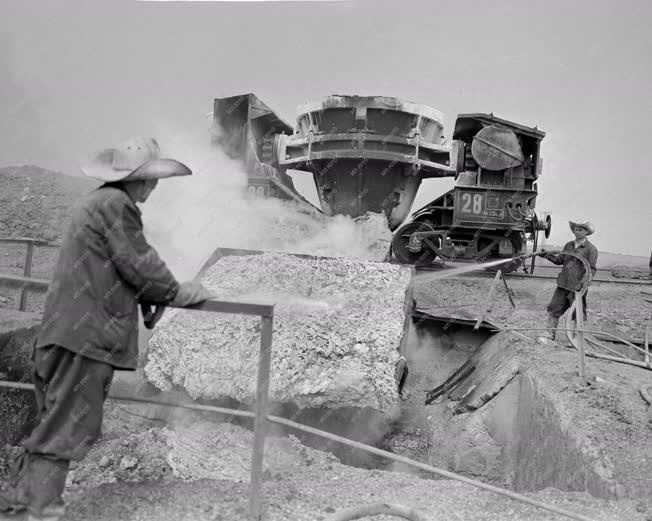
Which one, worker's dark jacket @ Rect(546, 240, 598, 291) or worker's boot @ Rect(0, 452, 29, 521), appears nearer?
worker's boot @ Rect(0, 452, 29, 521)

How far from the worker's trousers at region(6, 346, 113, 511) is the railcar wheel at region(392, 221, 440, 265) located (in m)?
8.43

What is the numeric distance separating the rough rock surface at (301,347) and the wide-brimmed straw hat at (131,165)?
178cm

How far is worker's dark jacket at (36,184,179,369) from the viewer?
Result: 6.26ft

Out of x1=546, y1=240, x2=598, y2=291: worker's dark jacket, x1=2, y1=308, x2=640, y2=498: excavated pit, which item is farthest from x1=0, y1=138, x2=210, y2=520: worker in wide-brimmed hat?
x1=546, y1=240, x2=598, y2=291: worker's dark jacket

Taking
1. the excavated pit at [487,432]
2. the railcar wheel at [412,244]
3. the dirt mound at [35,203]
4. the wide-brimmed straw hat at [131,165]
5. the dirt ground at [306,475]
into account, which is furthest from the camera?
the dirt mound at [35,203]

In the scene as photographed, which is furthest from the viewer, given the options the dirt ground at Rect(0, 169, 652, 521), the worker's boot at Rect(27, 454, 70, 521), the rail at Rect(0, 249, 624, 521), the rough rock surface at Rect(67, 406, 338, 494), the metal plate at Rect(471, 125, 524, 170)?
the metal plate at Rect(471, 125, 524, 170)

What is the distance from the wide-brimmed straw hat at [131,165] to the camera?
2027 mm

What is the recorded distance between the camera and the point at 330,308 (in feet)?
14.3

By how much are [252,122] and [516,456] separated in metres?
6.70

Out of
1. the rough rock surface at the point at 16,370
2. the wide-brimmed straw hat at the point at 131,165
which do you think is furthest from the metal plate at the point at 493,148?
the wide-brimmed straw hat at the point at 131,165

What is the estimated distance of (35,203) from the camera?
16.0 metres

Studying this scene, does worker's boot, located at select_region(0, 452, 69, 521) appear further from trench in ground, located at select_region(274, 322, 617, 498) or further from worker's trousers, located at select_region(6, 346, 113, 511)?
trench in ground, located at select_region(274, 322, 617, 498)

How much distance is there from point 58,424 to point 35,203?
16164mm

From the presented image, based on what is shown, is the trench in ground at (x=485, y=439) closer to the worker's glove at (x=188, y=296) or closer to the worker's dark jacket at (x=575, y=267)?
the worker's dark jacket at (x=575, y=267)
